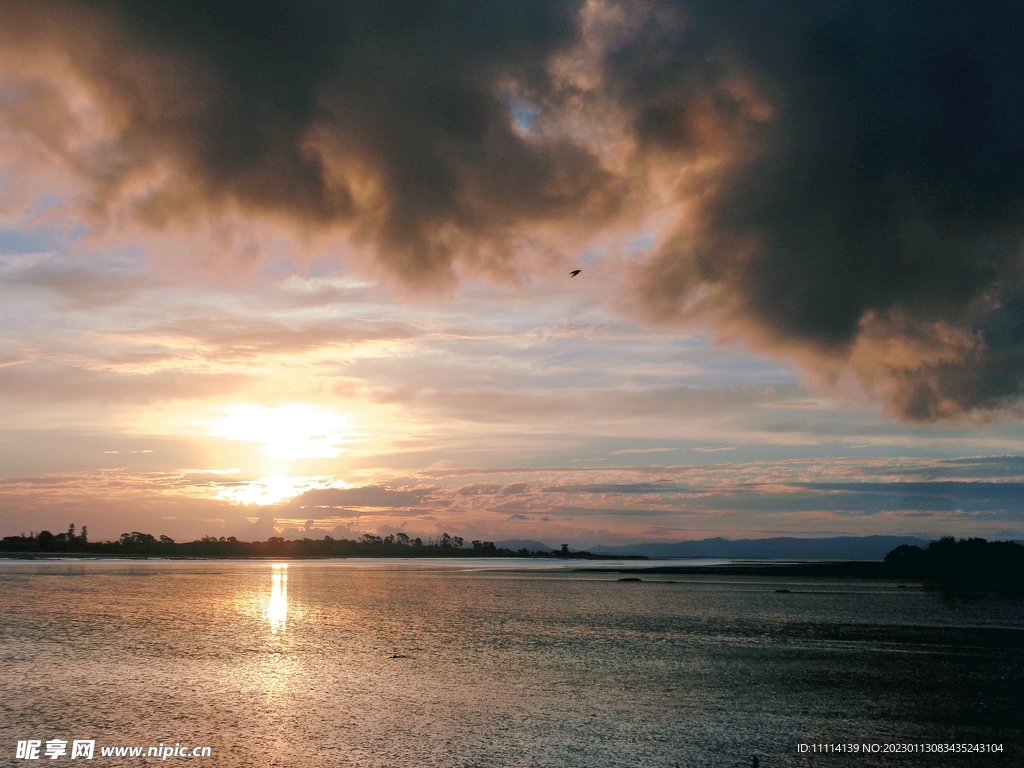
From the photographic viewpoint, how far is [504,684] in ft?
89.2

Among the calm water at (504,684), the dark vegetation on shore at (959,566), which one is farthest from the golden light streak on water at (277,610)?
the dark vegetation on shore at (959,566)

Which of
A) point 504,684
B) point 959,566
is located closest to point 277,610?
point 504,684

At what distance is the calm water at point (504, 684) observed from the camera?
19594 millimetres

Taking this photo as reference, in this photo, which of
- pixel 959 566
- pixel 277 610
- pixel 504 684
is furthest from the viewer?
pixel 959 566

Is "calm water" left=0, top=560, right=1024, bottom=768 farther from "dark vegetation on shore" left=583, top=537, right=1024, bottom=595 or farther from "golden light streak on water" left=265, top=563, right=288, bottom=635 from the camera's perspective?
"dark vegetation on shore" left=583, top=537, right=1024, bottom=595

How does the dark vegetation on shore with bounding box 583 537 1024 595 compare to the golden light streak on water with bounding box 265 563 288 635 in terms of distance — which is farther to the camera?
the dark vegetation on shore with bounding box 583 537 1024 595

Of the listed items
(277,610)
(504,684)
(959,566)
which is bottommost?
(959,566)

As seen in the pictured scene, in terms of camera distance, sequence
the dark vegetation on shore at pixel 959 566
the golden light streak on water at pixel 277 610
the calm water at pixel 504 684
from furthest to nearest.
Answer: the dark vegetation on shore at pixel 959 566 < the golden light streak on water at pixel 277 610 < the calm water at pixel 504 684

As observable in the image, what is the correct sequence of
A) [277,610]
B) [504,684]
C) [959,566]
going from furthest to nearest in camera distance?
[959,566] → [277,610] → [504,684]

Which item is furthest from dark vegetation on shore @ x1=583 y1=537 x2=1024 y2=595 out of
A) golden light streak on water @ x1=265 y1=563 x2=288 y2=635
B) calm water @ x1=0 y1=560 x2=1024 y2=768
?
golden light streak on water @ x1=265 y1=563 x2=288 y2=635

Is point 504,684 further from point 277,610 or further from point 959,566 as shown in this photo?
point 959,566

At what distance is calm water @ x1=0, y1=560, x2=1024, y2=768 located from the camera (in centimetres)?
1959

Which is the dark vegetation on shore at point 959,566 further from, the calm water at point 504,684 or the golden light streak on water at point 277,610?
the golden light streak on water at point 277,610

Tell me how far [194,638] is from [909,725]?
32.3 meters
